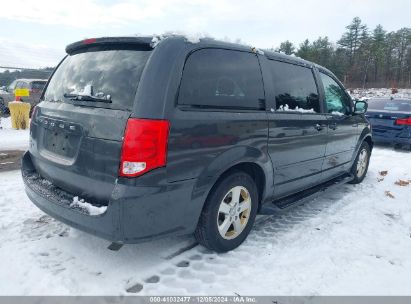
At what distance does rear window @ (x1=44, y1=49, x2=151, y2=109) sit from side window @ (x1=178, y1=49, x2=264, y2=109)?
382 mm

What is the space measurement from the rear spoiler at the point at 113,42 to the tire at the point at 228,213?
1.31 metres

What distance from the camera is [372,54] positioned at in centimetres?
7525

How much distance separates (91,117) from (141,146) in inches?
21.1

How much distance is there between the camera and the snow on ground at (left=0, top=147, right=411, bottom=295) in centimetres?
278

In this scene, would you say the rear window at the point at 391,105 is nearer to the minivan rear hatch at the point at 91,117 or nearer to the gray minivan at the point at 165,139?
the gray minivan at the point at 165,139

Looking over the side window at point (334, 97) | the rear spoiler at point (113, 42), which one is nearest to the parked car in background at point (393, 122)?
the side window at point (334, 97)

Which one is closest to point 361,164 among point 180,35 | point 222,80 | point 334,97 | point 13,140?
point 334,97

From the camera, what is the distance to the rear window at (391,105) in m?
10.0

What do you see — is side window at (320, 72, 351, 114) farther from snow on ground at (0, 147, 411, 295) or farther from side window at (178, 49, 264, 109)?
side window at (178, 49, 264, 109)

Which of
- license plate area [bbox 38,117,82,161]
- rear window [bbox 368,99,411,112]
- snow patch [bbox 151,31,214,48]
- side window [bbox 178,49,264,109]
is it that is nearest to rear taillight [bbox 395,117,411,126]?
rear window [bbox 368,99,411,112]

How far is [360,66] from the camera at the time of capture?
76.3m

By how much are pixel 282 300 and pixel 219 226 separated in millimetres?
844

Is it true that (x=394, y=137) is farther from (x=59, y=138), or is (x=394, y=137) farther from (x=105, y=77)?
(x=59, y=138)

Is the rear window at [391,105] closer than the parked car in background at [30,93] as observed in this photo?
Yes
